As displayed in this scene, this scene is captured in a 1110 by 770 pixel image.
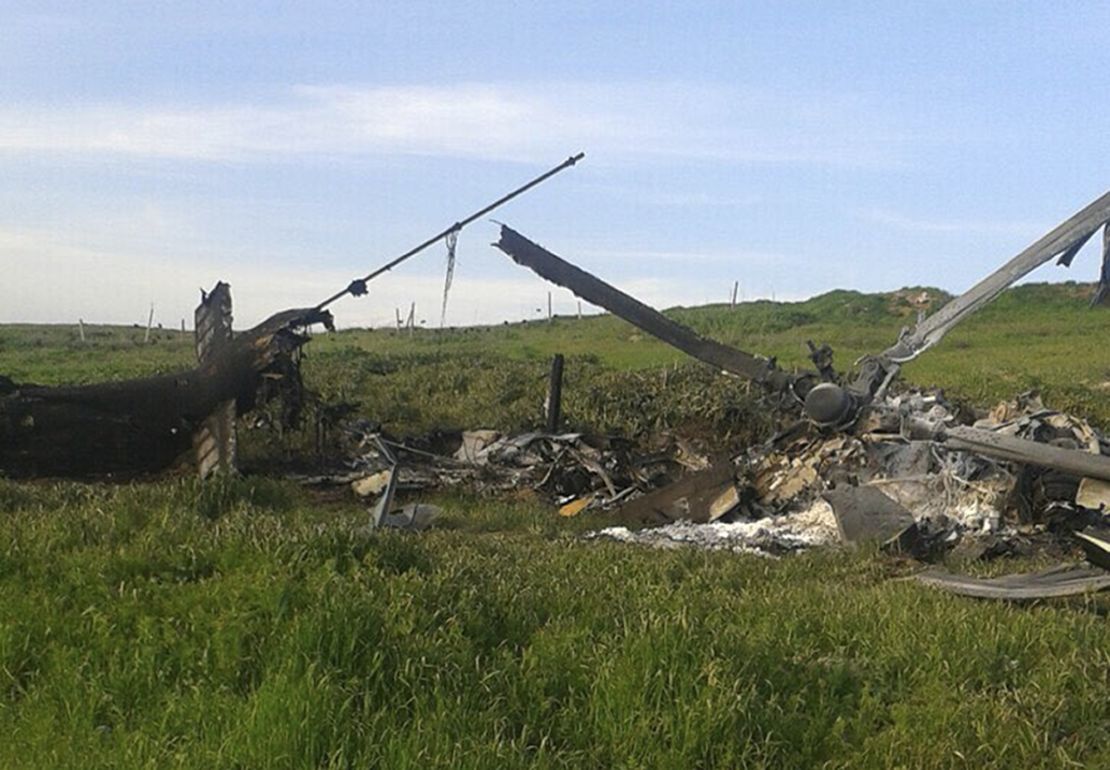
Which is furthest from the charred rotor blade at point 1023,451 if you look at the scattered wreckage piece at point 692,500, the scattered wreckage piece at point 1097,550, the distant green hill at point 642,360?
the distant green hill at point 642,360

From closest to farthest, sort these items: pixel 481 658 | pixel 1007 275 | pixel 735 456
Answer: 1. pixel 481 658
2. pixel 1007 275
3. pixel 735 456

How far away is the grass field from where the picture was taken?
13.8 ft

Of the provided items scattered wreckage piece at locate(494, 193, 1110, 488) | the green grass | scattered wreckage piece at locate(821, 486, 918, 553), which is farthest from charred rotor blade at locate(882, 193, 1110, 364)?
the green grass

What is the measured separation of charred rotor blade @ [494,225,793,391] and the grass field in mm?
3949

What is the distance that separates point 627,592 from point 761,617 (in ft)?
2.82

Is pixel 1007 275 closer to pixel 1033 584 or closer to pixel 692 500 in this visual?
pixel 692 500

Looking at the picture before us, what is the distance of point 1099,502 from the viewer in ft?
32.8

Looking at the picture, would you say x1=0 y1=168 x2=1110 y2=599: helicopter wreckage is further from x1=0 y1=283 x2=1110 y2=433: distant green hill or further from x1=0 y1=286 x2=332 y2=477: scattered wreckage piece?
x1=0 y1=283 x2=1110 y2=433: distant green hill

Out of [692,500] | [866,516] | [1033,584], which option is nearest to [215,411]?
[692,500]

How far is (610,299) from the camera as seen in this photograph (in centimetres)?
1161

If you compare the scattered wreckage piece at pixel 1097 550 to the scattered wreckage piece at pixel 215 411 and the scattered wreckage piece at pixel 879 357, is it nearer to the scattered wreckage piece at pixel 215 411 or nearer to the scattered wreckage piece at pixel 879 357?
the scattered wreckage piece at pixel 879 357

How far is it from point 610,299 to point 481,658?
707 centimetres

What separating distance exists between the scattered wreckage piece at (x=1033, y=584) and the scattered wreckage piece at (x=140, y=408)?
850 cm

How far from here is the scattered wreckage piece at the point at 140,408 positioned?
1201 cm
